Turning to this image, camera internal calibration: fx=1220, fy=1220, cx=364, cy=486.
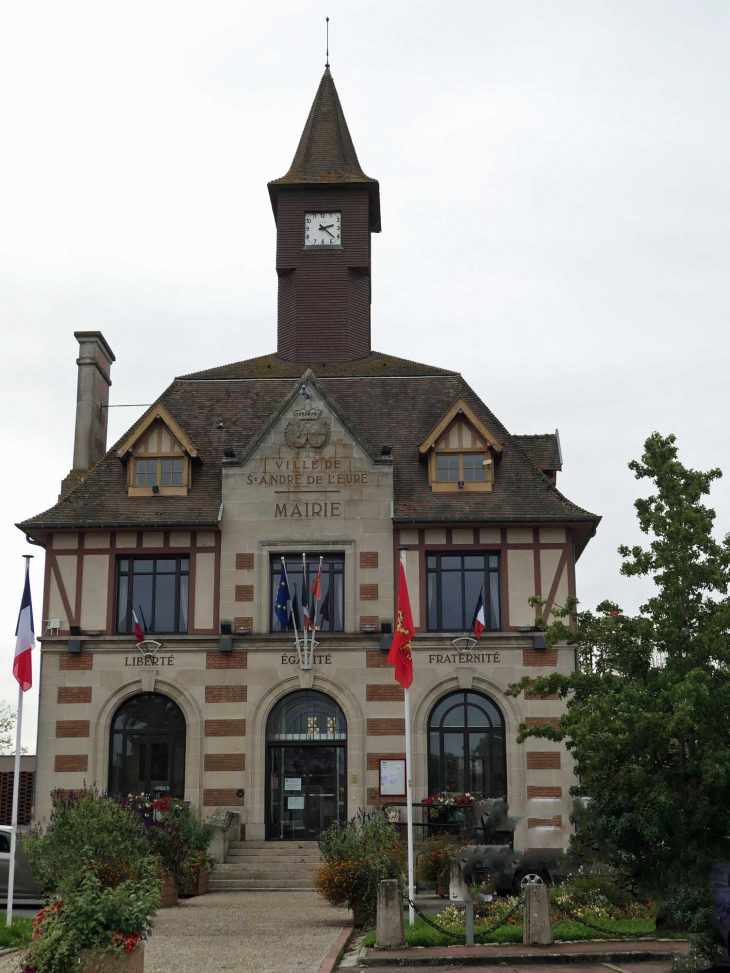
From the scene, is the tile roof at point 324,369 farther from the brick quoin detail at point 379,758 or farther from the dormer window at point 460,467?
the brick quoin detail at point 379,758

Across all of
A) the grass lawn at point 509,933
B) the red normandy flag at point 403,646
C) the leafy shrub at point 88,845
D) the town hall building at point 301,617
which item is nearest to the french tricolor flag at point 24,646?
the leafy shrub at point 88,845

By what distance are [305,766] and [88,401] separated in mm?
12329

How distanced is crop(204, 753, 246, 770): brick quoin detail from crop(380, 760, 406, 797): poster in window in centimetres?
330

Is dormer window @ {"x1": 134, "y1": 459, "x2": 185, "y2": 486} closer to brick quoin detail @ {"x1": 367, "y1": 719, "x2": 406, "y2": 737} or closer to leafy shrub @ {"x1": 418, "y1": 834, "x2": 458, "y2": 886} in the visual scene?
brick quoin detail @ {"x1": 367, "y1": 719, "x2": 406, "y2": 737}

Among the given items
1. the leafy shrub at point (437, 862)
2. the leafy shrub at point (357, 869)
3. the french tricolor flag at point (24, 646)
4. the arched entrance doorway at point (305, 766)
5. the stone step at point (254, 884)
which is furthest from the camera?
the arched entrance doorway at point (305, 766)

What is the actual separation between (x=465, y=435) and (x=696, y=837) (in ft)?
51.7

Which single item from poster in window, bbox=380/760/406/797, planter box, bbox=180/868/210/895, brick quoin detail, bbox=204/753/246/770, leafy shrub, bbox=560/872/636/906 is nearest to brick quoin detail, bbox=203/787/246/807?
brick quoin detail, bbox=204/753/246/770

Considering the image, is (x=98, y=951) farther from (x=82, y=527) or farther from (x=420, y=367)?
(x=420, y=367)

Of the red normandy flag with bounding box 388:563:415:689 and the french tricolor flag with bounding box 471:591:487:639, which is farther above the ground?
the french tricolor flag with bounding box 471:591:487:639

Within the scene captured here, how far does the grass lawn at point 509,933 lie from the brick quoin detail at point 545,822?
35.8ft

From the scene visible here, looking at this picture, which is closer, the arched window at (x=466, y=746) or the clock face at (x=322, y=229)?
the arched window at (x=466, y=746)

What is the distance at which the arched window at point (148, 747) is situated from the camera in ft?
96.0

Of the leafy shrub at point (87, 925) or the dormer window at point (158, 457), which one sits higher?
the dormer window at point (158, 457)

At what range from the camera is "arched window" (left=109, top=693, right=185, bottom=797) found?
29.2m
